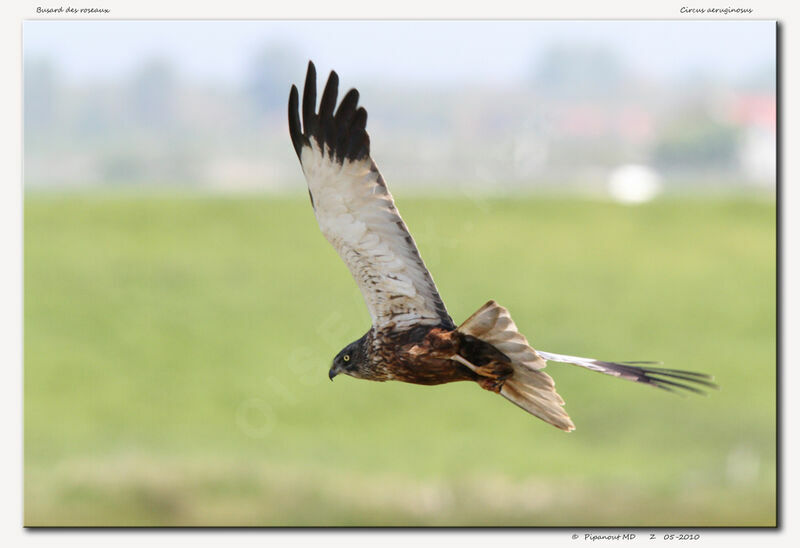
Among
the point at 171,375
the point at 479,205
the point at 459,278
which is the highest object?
the point at 479,205

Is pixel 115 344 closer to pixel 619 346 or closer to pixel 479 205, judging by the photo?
pixel 479 205

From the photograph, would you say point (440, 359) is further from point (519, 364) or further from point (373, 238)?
point (373, 238)

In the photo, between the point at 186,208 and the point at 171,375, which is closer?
the point at 171,375

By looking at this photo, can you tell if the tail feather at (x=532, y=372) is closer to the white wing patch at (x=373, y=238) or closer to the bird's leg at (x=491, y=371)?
the bird's leg at (x=491, y=371)

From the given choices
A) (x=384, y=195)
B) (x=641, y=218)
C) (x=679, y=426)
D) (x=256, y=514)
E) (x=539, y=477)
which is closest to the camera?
(x=384, y=195)

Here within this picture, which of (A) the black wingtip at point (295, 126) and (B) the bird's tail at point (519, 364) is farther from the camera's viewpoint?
(A) the black wingtip at point (295, 126)

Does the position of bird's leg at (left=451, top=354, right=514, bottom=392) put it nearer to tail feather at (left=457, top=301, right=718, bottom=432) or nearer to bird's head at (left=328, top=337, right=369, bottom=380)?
tail feather at (left=457, top=301, right=718, bottom=432)

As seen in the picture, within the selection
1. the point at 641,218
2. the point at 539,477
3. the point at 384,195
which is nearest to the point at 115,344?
the point at 539,477

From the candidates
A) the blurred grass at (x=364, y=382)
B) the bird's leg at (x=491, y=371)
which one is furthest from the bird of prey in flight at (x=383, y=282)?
the blurred grass at (x=364, y=382)
